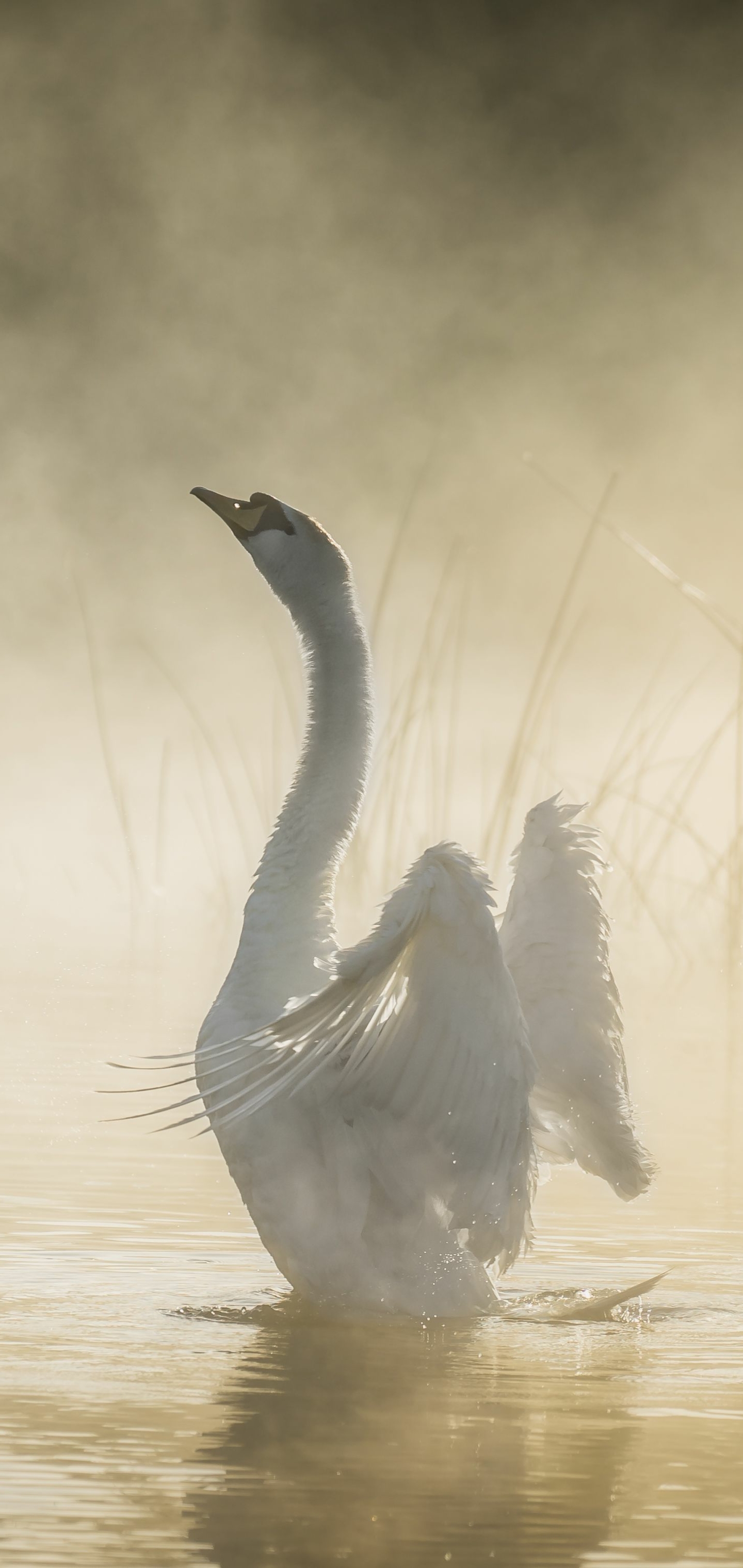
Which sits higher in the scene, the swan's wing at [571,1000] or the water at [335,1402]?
the swan's wing at [571,1000]

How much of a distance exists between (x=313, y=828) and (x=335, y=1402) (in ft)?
6.62

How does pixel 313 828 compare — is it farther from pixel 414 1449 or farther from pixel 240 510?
pixel 414 1449

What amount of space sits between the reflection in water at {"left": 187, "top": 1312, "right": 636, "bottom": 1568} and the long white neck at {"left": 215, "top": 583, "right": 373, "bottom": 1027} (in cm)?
98

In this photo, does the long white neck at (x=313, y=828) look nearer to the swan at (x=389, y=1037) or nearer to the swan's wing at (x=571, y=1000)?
the swan at (x=389, y=1037)

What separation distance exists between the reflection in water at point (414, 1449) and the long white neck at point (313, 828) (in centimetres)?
98

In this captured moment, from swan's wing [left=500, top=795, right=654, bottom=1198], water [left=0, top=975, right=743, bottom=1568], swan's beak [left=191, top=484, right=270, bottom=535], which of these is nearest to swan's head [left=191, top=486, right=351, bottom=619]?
swan's beak [left=191, top=484, right=270, bottom=535]

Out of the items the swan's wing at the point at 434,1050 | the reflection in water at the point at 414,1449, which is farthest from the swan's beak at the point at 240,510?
the reflection in water at the point at 414,1449

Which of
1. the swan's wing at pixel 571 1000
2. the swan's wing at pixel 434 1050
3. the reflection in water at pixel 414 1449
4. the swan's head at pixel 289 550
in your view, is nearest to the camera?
the reflection in water at pixel 414 1449

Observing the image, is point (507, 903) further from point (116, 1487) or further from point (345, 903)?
point (345, 903)

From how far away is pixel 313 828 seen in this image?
5.71 metres

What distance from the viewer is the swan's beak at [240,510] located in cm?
630

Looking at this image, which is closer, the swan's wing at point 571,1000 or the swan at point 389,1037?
the swan at point 389,1037

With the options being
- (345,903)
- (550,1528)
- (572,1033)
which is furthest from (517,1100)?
(345,903)

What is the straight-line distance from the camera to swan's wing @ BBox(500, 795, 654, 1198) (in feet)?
19.1
